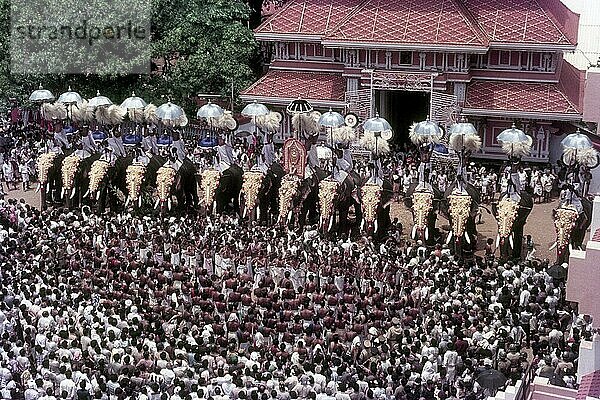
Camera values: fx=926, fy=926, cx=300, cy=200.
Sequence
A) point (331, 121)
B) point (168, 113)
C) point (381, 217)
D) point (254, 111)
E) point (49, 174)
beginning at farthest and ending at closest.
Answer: point (49, 174) < point (168, 113) < point (254, 111) < point (331, 121) < point (381, 217)

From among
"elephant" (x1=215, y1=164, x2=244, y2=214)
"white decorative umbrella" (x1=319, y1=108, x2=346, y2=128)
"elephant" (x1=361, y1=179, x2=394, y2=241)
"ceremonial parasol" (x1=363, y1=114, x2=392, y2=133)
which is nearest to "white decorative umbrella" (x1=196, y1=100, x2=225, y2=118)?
"elephant" (x1=215, y1=164, x2=244, y2=214)

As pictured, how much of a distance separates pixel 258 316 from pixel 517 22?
14766 millimetres

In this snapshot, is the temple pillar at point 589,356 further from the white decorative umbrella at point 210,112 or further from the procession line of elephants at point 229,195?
the white decorative umbrella at point 210,112

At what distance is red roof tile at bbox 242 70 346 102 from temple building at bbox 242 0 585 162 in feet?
0.11

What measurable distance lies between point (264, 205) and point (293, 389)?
862cm

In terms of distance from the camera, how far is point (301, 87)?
28250mm

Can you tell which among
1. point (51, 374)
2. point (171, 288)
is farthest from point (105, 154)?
point (51, 374)

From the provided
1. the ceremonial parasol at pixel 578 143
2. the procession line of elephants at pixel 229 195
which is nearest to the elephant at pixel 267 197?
the procession line of elephants at pixel 229 195

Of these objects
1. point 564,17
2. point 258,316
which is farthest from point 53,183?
point 564,17

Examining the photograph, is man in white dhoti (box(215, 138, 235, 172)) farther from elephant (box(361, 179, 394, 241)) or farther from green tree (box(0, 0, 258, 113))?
green tree (box(0, 0, 258, 113))

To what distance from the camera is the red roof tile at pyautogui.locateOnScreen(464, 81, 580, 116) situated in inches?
1004

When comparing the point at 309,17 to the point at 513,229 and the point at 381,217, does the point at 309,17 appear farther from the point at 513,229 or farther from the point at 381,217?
Result: the point at 513,229

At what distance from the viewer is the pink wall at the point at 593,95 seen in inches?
430

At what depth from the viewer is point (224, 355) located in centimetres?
1455
